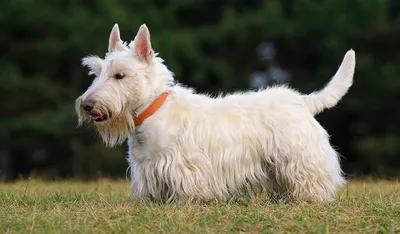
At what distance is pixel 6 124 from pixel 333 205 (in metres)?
17.8

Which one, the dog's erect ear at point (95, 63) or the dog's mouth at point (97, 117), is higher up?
the dog's erect ear at point (95, 63)

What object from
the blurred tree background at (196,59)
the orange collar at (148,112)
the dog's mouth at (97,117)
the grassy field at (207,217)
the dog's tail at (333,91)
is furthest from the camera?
Answer: the blurred tree background at (196,59)

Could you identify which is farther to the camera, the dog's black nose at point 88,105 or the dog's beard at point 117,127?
the dog's beard at point 117,127

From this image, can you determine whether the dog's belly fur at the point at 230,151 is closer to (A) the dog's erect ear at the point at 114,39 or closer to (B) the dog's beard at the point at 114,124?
(B) the dog's beard at the point at 114,124

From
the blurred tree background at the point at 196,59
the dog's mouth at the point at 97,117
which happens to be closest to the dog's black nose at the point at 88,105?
the dog's mouth at the point at 97,117

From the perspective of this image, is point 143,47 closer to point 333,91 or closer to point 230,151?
point 230,151

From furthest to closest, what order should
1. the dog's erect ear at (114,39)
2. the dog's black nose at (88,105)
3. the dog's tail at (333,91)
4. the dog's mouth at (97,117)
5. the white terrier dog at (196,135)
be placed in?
the dog's tail at (333,91), the dog's erect ear at (114,39), the white terrier dog at (196,135), the dog's mouth at (97,117), the dog's black nose at (88,105)

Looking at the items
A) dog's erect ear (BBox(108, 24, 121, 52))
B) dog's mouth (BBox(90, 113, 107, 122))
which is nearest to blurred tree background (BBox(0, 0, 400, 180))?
dog's erect ear (BBox(108, 24, 121, 52))

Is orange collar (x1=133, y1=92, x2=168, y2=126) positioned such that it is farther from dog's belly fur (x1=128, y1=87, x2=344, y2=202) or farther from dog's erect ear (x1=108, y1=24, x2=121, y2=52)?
dog's erect ear (x1=108, y1=24, x2=121, y2=52)

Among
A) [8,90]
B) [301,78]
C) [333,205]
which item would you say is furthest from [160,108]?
[301,78]

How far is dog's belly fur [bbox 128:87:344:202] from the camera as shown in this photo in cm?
725

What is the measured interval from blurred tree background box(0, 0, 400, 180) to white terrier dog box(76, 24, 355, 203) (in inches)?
593

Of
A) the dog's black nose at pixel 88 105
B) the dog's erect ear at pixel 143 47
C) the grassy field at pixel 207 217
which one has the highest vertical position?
the dog's erect ear at pixel 143 47

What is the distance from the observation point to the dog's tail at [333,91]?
26.3 feet
